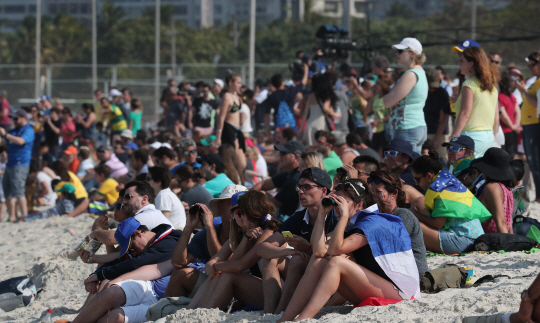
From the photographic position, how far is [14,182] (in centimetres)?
1119

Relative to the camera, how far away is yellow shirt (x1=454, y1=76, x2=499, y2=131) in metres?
6.59

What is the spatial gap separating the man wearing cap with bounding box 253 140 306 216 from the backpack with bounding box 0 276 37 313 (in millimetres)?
2515

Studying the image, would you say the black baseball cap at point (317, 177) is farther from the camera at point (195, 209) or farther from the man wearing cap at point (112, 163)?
the man wearing cap at point (112, 163)

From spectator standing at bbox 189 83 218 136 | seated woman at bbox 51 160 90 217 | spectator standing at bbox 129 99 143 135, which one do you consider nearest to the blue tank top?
seated woman at bbox 51 160 90 217

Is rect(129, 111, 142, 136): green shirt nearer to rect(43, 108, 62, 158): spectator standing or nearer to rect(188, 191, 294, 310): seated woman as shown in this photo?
rect(43, 108, 62, 158): spectator standing

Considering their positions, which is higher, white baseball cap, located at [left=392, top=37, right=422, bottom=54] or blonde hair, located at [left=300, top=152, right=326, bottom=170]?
white baseball cap, located at [left=392, top=37, right=422, bottom=54]

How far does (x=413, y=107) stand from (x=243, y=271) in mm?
2974

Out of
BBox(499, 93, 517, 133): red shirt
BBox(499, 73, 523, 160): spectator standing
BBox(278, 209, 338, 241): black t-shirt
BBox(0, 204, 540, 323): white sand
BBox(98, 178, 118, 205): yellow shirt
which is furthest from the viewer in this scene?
BBox(98, 178, 118, 205): yellow shirt

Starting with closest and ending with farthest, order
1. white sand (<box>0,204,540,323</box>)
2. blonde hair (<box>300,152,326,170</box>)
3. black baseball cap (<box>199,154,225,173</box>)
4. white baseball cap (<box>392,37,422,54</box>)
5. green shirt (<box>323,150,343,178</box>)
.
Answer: white sand (<box>0,204,540,323</box>)
blonde hair (<box>300,152,326,170</box>)
white baseball cap (<box>392,37,422,54</box>)
green shirt (<box>323,150,343,178</box>)
black baseball cap (<box>199,154,225,173</box>)

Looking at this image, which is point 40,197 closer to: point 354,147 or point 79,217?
point 79,217

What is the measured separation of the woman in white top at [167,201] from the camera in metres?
6.59

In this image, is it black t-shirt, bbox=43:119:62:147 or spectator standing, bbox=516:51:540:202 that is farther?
black t-shirt, bbox=43:119:62:147

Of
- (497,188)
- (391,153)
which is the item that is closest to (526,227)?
(497,188)

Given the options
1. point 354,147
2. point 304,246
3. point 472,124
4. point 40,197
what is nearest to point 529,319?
point 304,246
